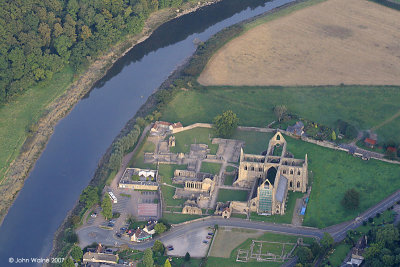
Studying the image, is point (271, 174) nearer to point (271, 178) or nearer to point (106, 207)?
point (271, 178)

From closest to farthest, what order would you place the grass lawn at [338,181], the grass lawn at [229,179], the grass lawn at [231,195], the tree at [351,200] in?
the tree at [351,200]
the grass lawn at [338,181]
the grass lawn at [231,195]
the grass lawn at [229,179]

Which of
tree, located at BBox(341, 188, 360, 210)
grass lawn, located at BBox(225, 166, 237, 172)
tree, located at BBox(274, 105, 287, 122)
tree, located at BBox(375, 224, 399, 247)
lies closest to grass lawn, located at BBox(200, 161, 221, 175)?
grass lawn, located at BBox(225, 166, 237, 172)

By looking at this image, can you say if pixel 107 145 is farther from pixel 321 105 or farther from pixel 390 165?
pixel 390 165

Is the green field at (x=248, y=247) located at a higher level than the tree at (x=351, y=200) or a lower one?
lower

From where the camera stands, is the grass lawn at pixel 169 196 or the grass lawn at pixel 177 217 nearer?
the grass lawn at pixel 177 217

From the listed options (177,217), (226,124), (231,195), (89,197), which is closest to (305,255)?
(231,195)

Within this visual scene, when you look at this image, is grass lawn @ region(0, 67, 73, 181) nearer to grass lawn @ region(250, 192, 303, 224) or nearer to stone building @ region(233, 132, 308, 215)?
stone building @ region(233, 132, 308, 215)

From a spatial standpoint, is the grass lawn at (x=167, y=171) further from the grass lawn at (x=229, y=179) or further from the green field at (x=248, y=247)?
the green field at (x=248, y=247)

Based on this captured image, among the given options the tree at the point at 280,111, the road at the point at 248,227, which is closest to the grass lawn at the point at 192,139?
the tree at the point at 280,111
